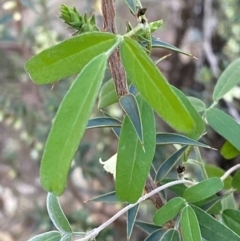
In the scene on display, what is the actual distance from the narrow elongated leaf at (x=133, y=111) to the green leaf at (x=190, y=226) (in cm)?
11

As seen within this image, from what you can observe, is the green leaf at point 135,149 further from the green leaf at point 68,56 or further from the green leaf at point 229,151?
the green leaf at point 229,151

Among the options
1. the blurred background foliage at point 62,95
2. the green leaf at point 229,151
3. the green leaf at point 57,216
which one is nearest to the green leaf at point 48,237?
the green leaf at point 57,216

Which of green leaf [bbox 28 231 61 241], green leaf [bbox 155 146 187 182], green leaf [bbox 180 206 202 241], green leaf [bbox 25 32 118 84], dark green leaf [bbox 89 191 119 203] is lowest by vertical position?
green leaf [bbox 180 206 202 241]

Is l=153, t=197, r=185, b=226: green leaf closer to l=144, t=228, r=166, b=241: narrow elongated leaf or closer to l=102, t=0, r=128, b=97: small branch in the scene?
l=144, t=228, r=166, b=241: narrow elongated leaf

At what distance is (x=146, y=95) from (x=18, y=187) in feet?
3.52

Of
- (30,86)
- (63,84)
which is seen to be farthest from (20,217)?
(63,84)

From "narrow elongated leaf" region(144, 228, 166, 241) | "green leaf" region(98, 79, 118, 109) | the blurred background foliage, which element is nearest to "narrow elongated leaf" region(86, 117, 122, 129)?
"green leaf" region(98, 79, 118, 109)

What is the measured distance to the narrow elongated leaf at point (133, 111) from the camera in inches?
12.9

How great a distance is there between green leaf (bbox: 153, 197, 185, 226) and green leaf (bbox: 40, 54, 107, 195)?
0.15m

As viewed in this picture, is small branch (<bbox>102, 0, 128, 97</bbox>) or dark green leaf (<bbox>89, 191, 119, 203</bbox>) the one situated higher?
small branch (<bbox>102, 0, 128, 97</bbox>)

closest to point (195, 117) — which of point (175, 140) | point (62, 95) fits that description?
point (175, 140)

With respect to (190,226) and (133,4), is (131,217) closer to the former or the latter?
(190,226)

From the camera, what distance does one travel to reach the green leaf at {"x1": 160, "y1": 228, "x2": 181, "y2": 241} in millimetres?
423

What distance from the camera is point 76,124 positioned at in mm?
277
